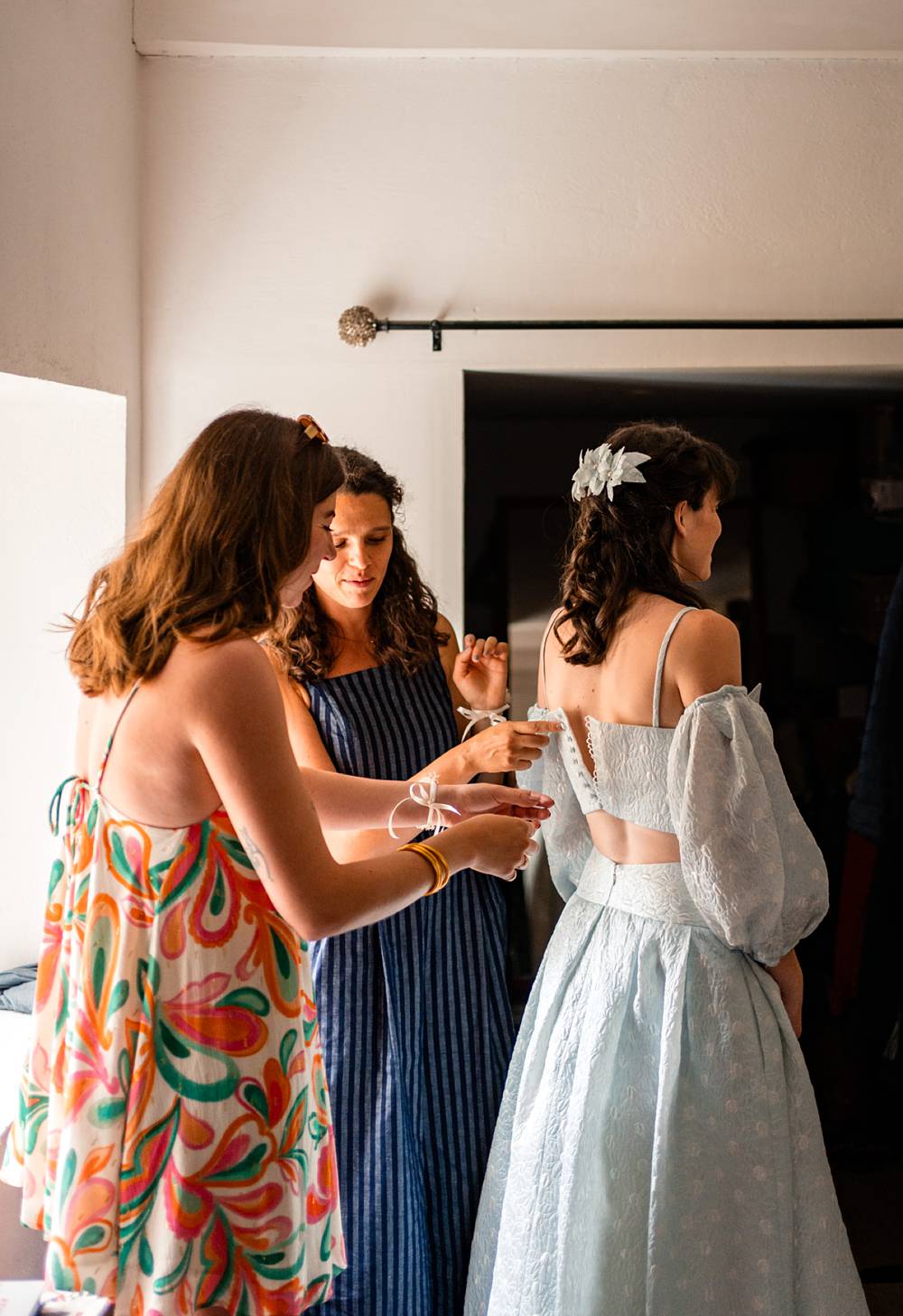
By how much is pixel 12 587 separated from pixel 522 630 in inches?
44.5

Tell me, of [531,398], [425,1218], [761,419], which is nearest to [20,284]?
[531,398]

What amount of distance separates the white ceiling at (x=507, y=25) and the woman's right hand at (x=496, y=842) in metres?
1.62

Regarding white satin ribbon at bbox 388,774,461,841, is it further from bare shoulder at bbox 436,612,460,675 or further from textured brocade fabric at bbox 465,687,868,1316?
bare shoulder at bbox 436,612,460,675

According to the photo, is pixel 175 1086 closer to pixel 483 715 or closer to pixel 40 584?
pixel 483 715

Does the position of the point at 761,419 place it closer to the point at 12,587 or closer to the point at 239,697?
the point at 12,587

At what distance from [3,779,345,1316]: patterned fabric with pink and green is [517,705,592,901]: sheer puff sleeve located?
74cm

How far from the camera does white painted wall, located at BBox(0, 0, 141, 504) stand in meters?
1.72

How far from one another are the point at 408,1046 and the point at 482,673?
0.63 metres

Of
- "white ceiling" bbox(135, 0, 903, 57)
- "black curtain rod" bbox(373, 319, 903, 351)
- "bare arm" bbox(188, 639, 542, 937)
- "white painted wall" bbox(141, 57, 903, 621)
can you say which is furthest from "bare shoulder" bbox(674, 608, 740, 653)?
"white ceiling" bbox(135, 0, 903, 57)

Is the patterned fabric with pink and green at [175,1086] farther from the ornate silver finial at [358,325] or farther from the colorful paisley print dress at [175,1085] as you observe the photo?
the ornate silver finial at [358,325]

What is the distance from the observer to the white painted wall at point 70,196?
5.63 feet

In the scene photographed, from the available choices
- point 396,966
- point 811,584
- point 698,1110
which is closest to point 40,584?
point 396,966

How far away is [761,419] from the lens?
290cm

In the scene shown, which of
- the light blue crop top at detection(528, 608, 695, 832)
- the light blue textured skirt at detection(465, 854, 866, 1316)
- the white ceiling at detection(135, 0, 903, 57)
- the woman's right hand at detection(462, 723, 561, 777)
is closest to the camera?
the light blue textured skirt at detection(465, 854, 866, 1316)
